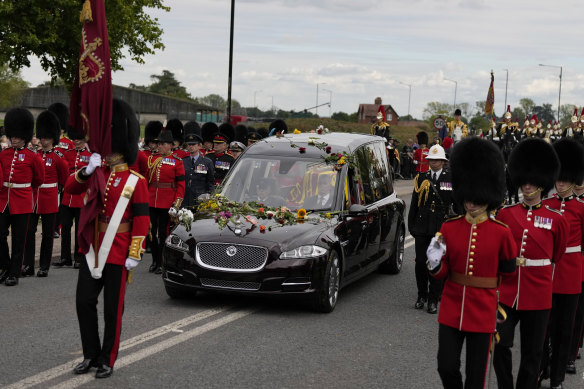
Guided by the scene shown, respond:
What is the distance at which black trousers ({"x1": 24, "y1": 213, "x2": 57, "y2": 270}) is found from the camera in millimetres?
11242

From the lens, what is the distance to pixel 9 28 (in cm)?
2358

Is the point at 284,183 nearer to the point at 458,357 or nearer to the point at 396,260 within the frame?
the point at 396,260

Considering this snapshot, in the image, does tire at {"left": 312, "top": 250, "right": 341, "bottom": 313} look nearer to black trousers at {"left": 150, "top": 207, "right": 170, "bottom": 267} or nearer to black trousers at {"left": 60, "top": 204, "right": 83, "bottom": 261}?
black trousers at {"left": 150, "top": 207, "right": 170, "bottom": 267}

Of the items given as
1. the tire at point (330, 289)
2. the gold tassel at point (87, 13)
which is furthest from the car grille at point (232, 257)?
the gold tassel at point (87, 13)

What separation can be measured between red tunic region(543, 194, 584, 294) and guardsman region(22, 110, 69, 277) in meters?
6.79

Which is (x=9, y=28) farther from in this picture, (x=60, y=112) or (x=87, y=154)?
(x=87, y=154)

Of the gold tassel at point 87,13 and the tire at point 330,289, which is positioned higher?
the gold tassel at point 87,13

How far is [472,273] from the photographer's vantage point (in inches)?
221

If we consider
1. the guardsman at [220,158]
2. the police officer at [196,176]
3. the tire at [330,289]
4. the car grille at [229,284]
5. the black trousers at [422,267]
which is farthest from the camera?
the guardsman at [220,158]

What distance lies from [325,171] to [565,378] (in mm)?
4072

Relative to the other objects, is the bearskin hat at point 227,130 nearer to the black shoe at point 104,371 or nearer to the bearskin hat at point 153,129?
the bearskin hat at point 153,129

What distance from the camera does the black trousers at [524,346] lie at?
614 cm

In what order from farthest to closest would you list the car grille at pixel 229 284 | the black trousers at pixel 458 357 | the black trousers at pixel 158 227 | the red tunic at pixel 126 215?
the black trousers at pixel 158 227, the car grille at pixel 229 284, the red tunic at pixel 126 215, the black trousers at pixel 458 357

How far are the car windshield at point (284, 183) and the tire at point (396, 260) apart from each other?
2.25 meters
